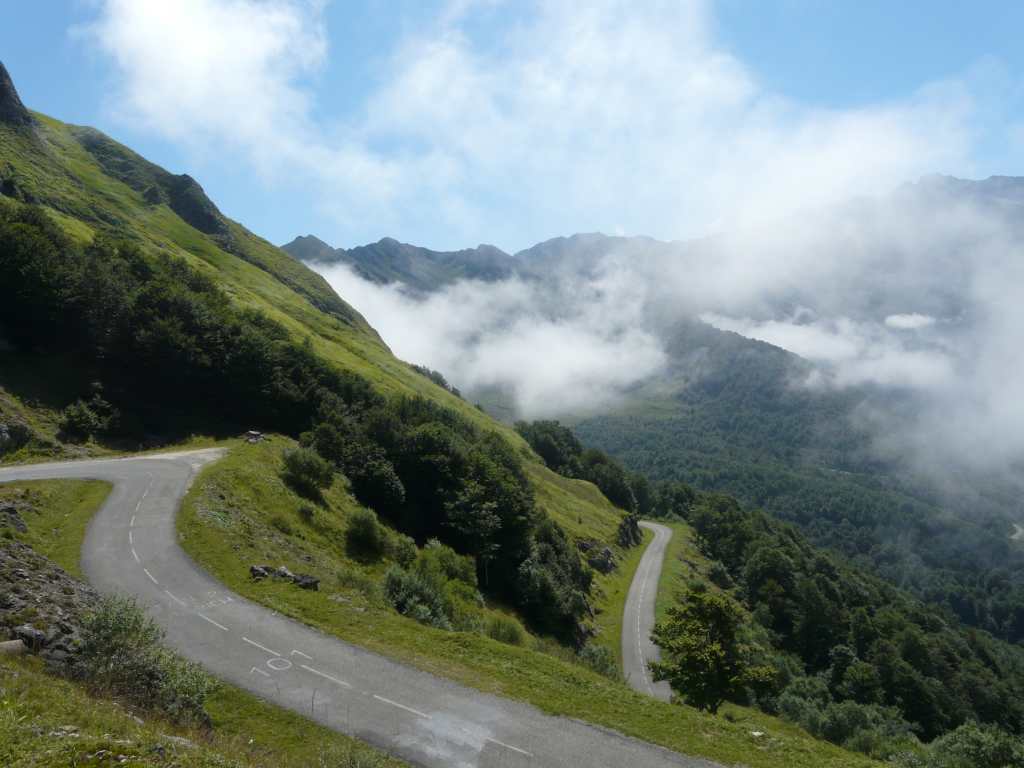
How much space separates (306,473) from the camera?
167 ft

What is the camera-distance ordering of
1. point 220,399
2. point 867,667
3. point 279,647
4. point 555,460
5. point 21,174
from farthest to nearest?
1. point 555,460
2. point 21,174
3. point 867,667
4. point 220,399
5. point 279,647

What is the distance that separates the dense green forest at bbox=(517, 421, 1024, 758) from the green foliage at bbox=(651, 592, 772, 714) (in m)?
0.13

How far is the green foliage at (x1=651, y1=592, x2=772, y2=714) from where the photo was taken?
1437 inches

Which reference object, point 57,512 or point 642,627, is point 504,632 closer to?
point 57,512

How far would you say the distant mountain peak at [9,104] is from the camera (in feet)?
507

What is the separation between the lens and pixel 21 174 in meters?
136

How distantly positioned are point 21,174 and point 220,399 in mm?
117007

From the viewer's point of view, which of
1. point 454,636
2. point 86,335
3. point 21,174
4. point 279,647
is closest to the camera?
point 279,647

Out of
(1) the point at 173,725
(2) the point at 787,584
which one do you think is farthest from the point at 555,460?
(1) the point at 173,725

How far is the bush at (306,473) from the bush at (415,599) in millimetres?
17103

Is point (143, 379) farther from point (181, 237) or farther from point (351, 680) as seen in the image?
point (181, 237)

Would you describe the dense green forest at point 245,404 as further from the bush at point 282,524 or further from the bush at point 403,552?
the bush at point 403,552

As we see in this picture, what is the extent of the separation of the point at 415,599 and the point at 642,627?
170 ft

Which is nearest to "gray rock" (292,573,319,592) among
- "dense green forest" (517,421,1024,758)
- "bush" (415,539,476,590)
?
"bush" (415,539,476,590)
